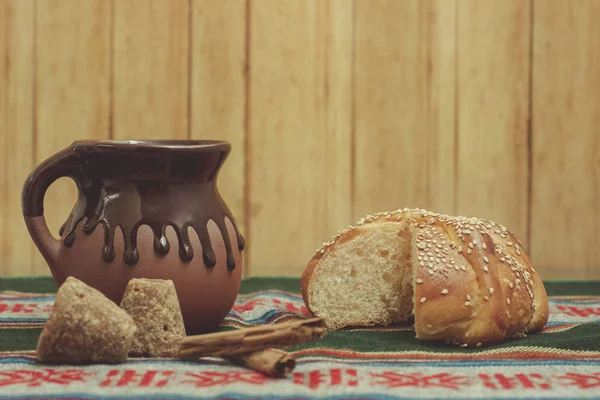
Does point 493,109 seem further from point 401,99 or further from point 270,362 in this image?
point 270,362

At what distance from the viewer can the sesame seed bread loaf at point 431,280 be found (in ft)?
4.47

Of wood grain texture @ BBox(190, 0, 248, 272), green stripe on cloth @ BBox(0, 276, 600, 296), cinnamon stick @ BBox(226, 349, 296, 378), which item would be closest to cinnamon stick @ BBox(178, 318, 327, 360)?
cinnamon stick @ BBox(226, 349, 296, 378)

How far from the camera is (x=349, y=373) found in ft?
3.81

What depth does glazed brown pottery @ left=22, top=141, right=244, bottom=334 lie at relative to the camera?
4.36 feet

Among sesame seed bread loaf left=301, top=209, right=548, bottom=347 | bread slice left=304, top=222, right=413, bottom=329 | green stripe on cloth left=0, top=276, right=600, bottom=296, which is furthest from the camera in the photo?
green stripe on cloth left=0, top=276, right=600, bottom=296

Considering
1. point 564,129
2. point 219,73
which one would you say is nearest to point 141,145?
point 219,73

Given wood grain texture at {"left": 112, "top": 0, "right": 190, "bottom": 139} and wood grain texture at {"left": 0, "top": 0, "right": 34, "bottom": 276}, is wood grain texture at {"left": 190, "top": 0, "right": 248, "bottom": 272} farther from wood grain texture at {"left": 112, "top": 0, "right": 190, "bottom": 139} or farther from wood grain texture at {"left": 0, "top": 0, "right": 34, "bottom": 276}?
wood grain texture at {"left": 0, "top": 0, "right": 34, "bottom": 276}

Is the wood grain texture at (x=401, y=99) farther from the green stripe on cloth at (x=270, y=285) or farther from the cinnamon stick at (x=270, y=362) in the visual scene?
the cinnamon stick at (x=270, y=362)

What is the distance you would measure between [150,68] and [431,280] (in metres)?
1.01

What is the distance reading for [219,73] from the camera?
215 cm

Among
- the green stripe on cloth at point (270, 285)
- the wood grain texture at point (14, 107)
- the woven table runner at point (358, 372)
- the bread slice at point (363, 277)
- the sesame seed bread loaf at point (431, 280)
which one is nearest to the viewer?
the woven table runner at point (358, 372)

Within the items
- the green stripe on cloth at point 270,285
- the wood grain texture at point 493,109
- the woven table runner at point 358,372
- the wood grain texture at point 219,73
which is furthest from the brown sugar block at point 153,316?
the wood grain texture at point 493,109

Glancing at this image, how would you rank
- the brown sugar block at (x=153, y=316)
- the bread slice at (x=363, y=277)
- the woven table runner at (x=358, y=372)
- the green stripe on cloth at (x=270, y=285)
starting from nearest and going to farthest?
1. the woven table runner at (x=358, y=372)
2. the brown sugar block at (x=153, y=316)
3. the bread slice at (x=363, y=277)
4. the green stripe on cloth at (x=270, y=285)

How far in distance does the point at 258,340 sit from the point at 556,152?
127 centimetres
